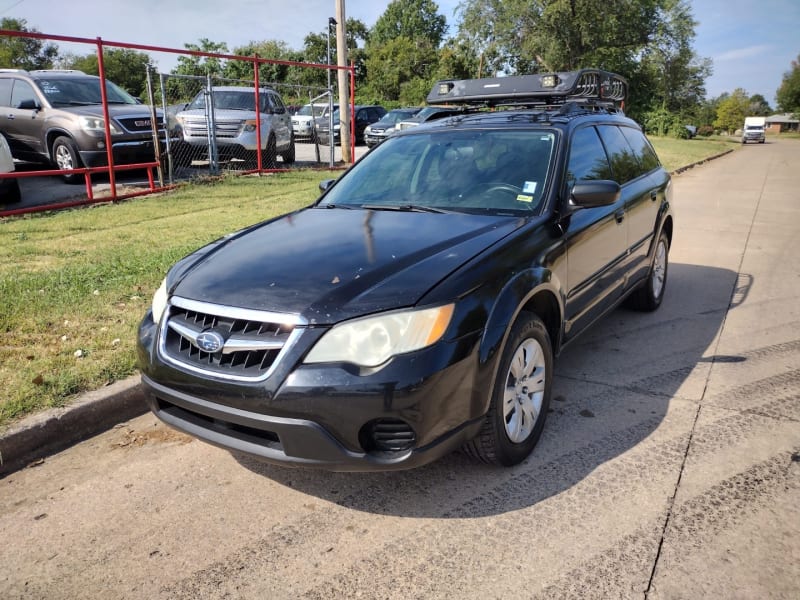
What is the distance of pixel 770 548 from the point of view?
249 cm

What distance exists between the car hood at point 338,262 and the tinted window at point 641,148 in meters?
2.41

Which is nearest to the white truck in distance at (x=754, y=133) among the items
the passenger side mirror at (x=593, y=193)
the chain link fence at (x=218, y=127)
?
the chain link fence at (x=218, y=127)

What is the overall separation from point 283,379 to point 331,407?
214 millimetres

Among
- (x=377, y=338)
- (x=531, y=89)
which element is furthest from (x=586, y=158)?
(x=377, y=338)

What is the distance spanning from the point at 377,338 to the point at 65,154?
1025 cm

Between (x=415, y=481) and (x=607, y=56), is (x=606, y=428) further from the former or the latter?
(x=607, y=56)

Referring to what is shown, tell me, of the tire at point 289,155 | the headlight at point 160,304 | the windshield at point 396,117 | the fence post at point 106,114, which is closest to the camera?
the headlight at point 160,304

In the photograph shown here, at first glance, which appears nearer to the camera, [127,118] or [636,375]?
[636,375]

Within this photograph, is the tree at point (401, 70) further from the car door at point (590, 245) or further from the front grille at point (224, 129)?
the car door at point (590, 245)

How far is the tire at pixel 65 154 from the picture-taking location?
10.5 metres

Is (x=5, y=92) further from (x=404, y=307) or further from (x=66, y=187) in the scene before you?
(x=404, y=307)

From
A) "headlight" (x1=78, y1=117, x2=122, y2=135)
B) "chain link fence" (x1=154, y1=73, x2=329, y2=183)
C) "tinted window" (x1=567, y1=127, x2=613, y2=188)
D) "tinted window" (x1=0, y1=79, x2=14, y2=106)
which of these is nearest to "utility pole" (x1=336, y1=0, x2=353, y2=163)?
"chain link fence" (x1=154, y1=73, x2=329, y2=183)

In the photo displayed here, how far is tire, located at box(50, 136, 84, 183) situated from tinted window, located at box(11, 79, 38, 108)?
87cm

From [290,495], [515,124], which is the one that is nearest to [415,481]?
[290,495]
